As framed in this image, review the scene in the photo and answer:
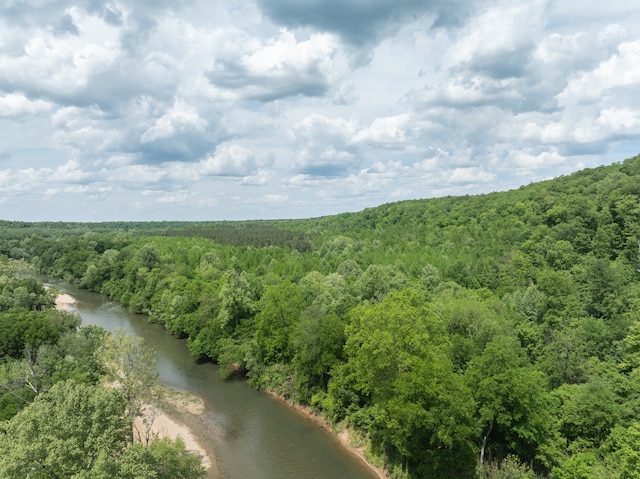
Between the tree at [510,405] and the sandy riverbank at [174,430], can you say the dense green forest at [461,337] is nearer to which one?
the tree at [510,405]

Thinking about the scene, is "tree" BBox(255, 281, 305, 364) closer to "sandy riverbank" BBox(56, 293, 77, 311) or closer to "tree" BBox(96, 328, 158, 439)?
"tree" BBox(96, 328, 158, 439)

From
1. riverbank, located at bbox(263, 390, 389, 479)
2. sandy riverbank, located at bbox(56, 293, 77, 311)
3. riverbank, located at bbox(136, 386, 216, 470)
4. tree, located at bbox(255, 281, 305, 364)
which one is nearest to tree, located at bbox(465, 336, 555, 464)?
riverbank, located at bbox(263, 390, 389, 479)

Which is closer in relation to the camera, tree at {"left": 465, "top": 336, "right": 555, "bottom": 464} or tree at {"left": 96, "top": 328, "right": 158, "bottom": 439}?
tree at {"left": 465, "top": 336, "right": 555, "bottom": 464}

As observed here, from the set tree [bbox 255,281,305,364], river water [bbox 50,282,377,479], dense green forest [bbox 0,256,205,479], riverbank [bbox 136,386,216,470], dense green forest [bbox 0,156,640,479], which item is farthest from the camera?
tree [bbox 255,281,305,364]

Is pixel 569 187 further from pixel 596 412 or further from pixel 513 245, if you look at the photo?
pixel 596 412

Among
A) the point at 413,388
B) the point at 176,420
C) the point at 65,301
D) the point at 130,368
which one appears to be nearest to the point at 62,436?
the point at 130,368

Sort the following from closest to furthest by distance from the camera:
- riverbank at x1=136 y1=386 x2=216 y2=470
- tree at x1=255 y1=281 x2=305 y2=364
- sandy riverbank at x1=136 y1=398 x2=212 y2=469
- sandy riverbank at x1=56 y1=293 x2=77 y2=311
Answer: sandy riverbank at x1=136 y1=398 x2=212 y2=469
riverbank at x1=136 y1=386 x2=216 y2=470
tree at x1=255 y1=281 x2=305 y2=364
sandy riverbank at x1=56 y1=293 x2=77 y2=311
